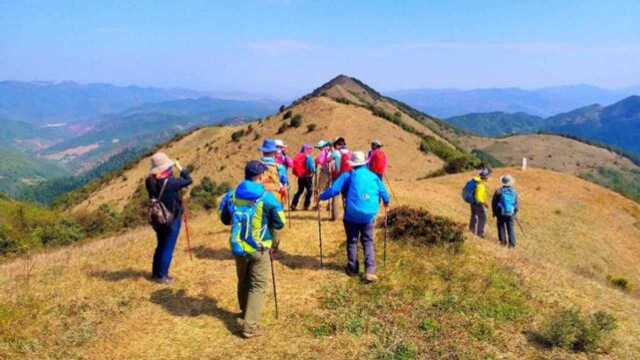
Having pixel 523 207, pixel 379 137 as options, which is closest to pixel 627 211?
pixel 523 207

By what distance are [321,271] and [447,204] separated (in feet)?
55.8

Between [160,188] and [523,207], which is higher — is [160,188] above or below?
above

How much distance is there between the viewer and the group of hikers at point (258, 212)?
843cm

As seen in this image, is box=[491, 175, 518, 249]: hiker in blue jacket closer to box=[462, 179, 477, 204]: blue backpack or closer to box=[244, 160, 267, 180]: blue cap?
box=[462, 179, 477, 204]: blue backpack

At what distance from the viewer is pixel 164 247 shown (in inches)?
426

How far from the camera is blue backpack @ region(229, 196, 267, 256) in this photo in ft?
27.5

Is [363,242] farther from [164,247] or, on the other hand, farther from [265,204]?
[164,247]

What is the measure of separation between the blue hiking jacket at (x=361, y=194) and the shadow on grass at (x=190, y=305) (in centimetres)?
318

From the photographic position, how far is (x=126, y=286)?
11.1m

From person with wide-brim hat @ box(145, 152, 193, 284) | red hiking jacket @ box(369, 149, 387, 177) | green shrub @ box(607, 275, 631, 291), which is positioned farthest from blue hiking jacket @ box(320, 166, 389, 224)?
green shrub @ box(607, 275, 631, 291)

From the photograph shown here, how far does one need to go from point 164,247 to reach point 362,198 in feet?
14.6

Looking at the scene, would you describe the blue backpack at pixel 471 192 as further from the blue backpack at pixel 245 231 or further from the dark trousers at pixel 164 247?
the blue backpack at pixel 245 231

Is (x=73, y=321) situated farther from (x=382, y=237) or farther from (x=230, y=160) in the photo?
(x=230, y=160)

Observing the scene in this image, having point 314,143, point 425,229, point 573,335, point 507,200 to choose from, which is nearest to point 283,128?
point 314,143
